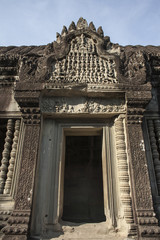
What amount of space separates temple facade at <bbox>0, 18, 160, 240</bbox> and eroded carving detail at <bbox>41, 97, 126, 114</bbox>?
0.02 meters

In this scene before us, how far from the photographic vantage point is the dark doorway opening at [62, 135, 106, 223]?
7477 millimetres

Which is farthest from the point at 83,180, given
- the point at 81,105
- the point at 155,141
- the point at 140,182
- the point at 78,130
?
the point at 140,182

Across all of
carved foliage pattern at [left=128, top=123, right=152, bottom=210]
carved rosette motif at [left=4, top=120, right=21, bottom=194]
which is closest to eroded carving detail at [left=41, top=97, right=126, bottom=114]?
carved foliage pattern at [left=128, top=123, right=152, bottom=210]

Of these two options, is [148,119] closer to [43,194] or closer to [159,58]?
[159,58]

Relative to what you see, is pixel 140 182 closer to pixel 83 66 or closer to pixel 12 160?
pixel 12 160

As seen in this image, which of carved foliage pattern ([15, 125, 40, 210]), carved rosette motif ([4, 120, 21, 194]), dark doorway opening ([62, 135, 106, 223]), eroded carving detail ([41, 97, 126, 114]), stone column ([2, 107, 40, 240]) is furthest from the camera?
dark doorway opening ([62, 135, 106, 223])

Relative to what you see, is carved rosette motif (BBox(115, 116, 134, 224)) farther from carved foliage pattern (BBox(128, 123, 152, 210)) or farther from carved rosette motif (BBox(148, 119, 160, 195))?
carved rosette motif (BBox(148, 119, 160, 195))

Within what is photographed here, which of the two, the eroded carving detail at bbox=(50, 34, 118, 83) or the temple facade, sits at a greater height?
the eroded carving detail at bbox=(50, 34, 118, 83)

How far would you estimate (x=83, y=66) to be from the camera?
4.21 meters

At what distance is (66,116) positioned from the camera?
400 centimetres

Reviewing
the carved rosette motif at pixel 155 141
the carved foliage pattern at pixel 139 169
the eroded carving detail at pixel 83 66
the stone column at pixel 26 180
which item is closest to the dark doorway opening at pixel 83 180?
the carved rosette motif at pixel 155 141

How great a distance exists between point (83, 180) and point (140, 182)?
203 inches

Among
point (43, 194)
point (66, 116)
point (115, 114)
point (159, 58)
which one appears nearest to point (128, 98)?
point (115, 114)

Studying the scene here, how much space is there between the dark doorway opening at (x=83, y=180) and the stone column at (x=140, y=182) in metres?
3.37
